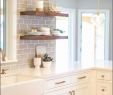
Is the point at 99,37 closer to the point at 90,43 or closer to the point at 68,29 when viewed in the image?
the point at 90,43

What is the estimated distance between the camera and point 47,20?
169 inches

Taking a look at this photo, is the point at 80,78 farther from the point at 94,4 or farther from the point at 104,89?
the point at 94,4

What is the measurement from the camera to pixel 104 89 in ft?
13.2

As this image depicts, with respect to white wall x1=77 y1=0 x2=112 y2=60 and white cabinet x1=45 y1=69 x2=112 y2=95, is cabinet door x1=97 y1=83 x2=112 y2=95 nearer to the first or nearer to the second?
white cabinet x1=45 y1=69 x2=112 y2=95

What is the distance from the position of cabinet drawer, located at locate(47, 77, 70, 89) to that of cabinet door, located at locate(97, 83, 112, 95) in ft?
2.04

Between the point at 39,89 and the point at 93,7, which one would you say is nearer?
the point at 39,89

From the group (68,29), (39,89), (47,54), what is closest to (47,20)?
(47,54)

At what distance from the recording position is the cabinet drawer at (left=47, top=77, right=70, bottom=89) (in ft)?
10.9

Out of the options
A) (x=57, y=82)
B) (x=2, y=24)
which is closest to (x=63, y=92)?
(x=57, y=82)

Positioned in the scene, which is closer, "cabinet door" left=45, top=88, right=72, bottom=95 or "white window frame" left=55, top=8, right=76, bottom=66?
"cabinet door" left=45, top=88, right=72, bottom=95

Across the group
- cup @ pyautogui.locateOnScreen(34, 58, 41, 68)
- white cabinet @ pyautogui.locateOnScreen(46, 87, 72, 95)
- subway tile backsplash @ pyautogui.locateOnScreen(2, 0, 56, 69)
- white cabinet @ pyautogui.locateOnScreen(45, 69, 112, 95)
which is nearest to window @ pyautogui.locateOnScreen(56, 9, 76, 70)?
subway tile backsplash @ pyautogui.locateOnScreen(2, 0, 56, 69)

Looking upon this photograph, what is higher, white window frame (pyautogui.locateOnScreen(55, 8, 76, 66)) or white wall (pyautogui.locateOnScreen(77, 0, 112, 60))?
white wall (pyautogui.locateOnScreen(77, 0, 112, 60))

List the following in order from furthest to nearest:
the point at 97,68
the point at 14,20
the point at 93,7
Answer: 1. the point at 93,7
2. the point at 97,68
3. the point at 14,20

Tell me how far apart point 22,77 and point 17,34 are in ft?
2.15
